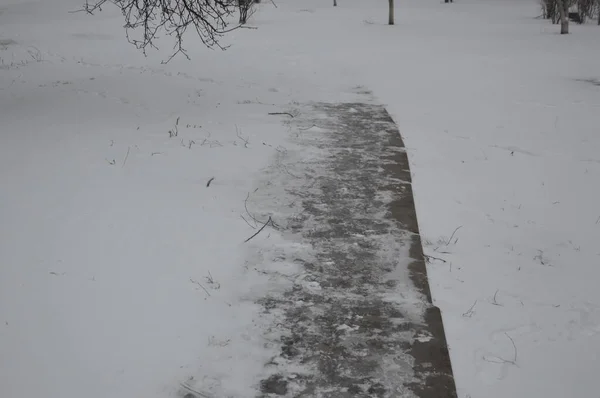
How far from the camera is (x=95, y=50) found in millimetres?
15836

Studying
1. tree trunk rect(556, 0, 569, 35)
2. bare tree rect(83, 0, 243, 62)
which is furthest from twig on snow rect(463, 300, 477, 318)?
tree trunk rect(556, 0, 569, 35)

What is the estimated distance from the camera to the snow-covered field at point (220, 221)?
123 inches

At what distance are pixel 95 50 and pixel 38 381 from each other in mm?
14962

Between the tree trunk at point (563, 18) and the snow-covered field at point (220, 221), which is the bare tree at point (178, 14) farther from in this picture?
the tree trunk at point (563, 18)

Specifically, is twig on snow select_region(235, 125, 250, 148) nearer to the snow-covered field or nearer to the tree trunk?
the snow-covered field

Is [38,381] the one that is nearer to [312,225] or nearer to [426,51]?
[312,225]

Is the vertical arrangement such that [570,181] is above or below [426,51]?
below

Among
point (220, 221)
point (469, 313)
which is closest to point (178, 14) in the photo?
point (220, 221)

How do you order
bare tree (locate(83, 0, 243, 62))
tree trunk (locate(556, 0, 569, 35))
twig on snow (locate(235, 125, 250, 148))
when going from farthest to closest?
tree trunk (locate(556, 0, 569, 35)) < bare tree (locate(83, 0, 243, 62)) < twig on snow (locate(235, 125, 250, 148))

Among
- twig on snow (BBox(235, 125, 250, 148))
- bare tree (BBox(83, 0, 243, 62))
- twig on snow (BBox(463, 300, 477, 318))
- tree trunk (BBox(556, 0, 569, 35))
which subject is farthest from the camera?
tree trunk (BBox(556, 0, 569, 35))

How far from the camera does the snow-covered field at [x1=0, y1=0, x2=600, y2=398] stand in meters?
3.12

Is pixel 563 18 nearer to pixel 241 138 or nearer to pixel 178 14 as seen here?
pixel 178 14

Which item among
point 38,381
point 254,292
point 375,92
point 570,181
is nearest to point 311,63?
point 375,92

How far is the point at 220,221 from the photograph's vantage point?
4730 millimetres
